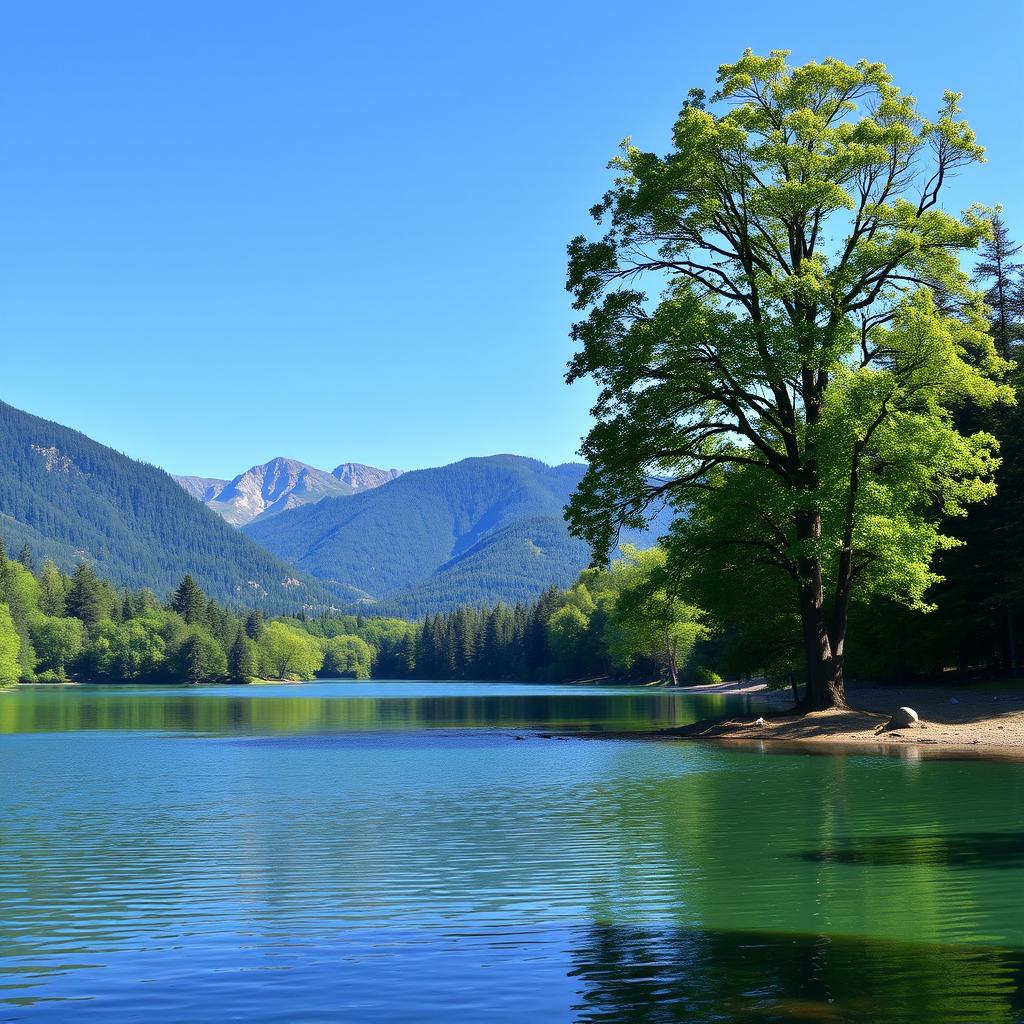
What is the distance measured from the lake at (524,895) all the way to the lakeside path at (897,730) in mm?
4465

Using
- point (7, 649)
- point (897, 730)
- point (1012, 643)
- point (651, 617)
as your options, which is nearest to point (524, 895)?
point (897, 730)

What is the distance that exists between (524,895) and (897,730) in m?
24.1

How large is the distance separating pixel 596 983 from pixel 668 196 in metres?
32.0

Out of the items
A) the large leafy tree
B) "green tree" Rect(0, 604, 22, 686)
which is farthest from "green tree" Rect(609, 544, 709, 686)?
"green tree" Rect(0, 604, 22, 686)

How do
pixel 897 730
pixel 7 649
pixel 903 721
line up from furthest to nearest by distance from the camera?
pixel 7 649
pixel 903 721
pixel 897 730

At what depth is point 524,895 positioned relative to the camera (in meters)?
13.8

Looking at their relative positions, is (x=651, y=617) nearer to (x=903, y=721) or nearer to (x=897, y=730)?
(x=903, y=721)

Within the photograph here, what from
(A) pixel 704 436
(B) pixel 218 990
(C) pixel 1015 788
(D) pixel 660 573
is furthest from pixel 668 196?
(B) pixel 218 990

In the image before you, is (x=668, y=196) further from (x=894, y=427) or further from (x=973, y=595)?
(x=973, y=595)

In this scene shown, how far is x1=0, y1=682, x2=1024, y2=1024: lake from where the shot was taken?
9.62 meters

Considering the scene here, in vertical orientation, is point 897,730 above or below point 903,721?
below

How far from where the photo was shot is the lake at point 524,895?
31.6ft

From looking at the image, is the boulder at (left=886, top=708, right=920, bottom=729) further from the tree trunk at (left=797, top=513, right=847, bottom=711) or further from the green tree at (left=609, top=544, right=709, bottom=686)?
the green tree at (left=609, top=544, right=709, bottom=686)

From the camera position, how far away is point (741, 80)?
37.6m
